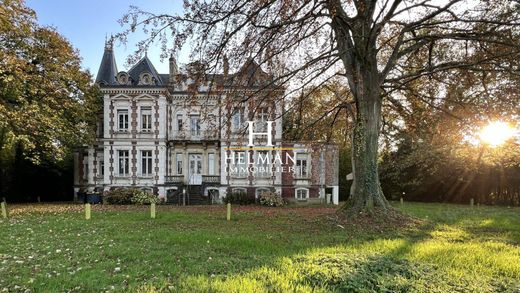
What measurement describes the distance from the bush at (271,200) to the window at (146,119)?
10.5 m

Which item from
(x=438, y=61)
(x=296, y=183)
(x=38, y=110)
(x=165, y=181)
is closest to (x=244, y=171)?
(x=296, y=183)

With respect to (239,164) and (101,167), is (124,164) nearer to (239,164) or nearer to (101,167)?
(101,167)

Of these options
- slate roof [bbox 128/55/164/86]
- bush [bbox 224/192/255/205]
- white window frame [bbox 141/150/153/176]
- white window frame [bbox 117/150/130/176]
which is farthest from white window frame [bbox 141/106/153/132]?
bush [bbox 224/192/255/205]

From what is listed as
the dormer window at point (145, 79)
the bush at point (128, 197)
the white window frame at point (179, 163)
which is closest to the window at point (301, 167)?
the white window frame at point (179, 163)

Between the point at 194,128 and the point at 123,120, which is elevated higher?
the point at 123,120

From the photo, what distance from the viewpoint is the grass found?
420cm

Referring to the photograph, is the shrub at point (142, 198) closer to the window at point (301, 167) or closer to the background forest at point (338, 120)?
the background forest at point (338, 120)

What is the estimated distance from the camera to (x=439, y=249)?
6.61 meters

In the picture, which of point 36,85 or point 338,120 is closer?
point 338,120

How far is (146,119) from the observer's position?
2555 cm

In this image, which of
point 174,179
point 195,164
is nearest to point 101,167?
point 174,179

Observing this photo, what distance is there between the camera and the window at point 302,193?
2602cm

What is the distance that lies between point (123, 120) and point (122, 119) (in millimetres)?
111

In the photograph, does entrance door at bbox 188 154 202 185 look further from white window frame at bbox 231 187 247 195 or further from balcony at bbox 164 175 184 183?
white window frame at bbox 231 187 247 195
